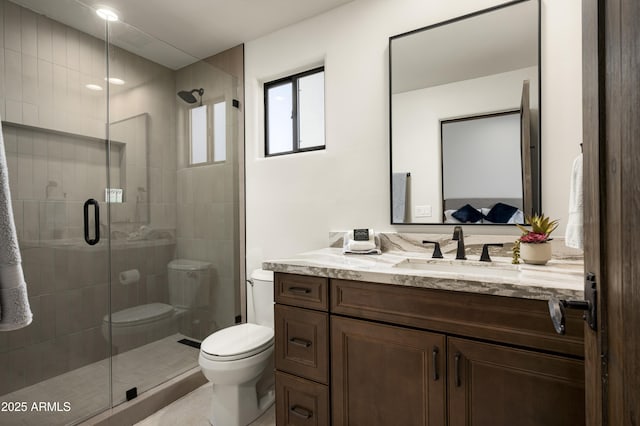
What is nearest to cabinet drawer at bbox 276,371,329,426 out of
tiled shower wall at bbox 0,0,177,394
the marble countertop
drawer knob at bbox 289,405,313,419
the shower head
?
drawer knob at bbox 289,405,313,419

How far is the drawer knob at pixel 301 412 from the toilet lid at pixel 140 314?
123 cm

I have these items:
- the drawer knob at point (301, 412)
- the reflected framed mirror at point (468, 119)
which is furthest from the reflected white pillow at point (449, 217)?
the drawer knob at point (301, 412)

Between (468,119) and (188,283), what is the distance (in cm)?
216

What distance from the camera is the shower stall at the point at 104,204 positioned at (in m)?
1.74

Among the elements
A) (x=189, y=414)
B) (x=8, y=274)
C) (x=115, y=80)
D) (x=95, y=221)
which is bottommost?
(x=189, y=414)

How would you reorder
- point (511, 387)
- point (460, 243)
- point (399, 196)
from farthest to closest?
1. point (399, 196)
2. point (460, 243)
3. point (511, 387)

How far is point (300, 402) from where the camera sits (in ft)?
4.68

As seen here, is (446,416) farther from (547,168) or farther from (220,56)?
(220,56)

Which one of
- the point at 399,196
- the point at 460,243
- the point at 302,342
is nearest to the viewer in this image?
the point at 302,342

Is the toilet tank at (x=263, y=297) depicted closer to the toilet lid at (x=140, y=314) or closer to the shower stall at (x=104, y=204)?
the shower stall at (x=104, y=204)

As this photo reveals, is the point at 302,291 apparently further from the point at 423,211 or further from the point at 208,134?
the point at 208,134

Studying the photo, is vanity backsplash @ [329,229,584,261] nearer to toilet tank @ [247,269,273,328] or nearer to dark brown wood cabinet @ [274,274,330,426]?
toilet tank @ [247,269,273,328]

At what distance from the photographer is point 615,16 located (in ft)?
1.52

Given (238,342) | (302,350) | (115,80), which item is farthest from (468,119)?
(115,80)
